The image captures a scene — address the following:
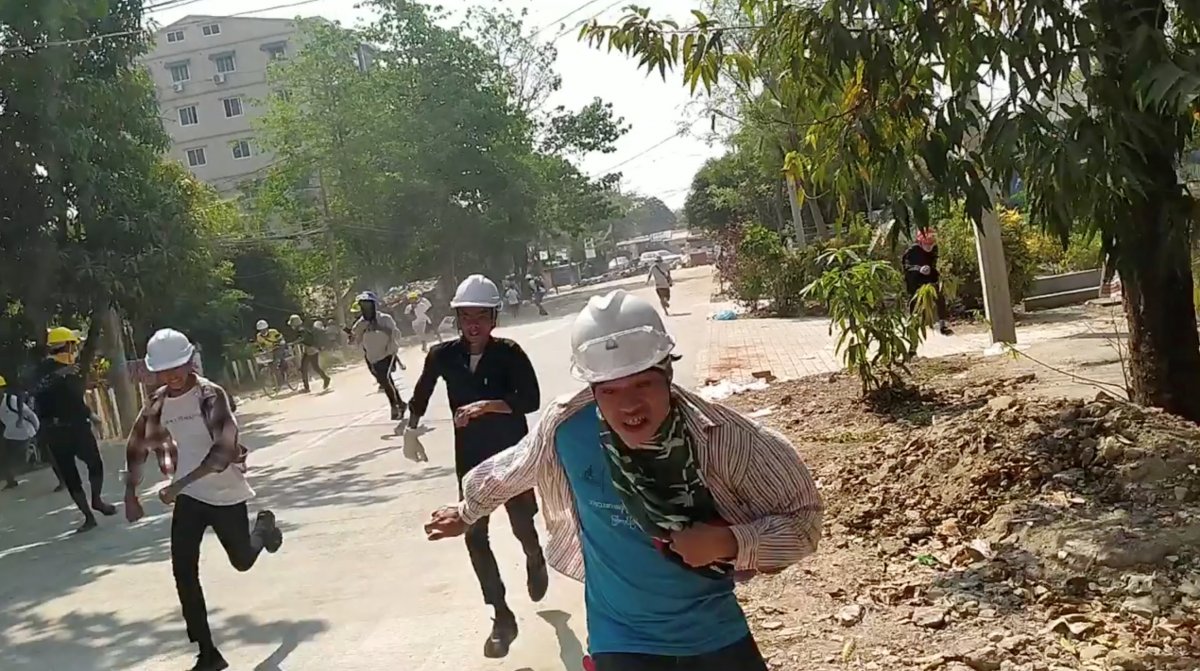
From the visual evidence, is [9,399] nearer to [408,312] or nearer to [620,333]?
[620,333]

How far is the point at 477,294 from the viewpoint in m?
5.14

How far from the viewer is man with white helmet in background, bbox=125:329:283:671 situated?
5.20 metres

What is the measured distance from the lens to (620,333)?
2393 mm

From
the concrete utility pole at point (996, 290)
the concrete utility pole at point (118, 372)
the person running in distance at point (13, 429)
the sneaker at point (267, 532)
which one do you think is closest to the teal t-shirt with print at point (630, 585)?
the sneaker at point (267, 532)

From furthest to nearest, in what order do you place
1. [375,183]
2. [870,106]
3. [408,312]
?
1. [375,183]
2. [408,312]
3. [870,106]

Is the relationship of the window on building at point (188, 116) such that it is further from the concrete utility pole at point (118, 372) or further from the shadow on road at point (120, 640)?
the shadow on road at point (120, 640)

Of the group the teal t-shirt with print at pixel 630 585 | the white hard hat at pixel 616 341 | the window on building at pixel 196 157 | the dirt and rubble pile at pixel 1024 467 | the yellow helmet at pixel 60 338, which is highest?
the window on building at pixel 196 157

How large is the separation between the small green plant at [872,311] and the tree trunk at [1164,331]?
2.81 metres

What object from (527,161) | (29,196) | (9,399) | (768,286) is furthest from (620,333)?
(527,161)

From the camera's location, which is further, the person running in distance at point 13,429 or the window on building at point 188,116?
the window on building at point 188,116

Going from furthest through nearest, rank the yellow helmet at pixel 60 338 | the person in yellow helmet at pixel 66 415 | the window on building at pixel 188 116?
the window on building at pixel 188 116 → the yellow helmet at pixel 60 338 → the person in yellow helmet at pixel 66 415

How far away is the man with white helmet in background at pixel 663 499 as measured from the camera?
2.37 m

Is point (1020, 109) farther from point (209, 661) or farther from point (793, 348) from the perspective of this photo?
point (793, 348)

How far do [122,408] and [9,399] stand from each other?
5.63 meters
